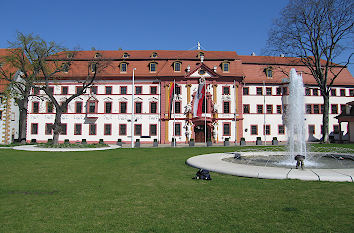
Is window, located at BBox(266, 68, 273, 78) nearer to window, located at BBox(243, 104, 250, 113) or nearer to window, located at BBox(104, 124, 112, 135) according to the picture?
window, located at BBox(243, 104, 250, 113)

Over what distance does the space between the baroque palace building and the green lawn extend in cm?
3001

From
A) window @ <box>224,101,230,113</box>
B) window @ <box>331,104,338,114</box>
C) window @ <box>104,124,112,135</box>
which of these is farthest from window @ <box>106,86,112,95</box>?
window @ <box>331,104,338,114</box>

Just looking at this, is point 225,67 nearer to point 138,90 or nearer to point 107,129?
point 138,90

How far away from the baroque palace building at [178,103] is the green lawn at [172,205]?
30009 millimetres

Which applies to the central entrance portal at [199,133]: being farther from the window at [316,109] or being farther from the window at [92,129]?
the window at [316,109]

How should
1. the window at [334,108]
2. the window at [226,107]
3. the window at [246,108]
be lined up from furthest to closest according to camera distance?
the window at [334,108]
the window at [246,108]
the window at [226,107]

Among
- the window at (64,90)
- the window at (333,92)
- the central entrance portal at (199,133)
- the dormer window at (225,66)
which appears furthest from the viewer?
the window at (333,92)

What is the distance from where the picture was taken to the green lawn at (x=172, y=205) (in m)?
4.83

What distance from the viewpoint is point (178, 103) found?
40312 mm

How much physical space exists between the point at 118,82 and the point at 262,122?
2513 centimetres

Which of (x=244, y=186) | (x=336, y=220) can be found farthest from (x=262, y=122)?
(x=336, y=220)

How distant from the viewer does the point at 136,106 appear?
136ft

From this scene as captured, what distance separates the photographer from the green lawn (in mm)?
4828

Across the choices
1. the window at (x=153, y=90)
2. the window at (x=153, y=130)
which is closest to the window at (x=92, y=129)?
the window at (x=153, y=130)
